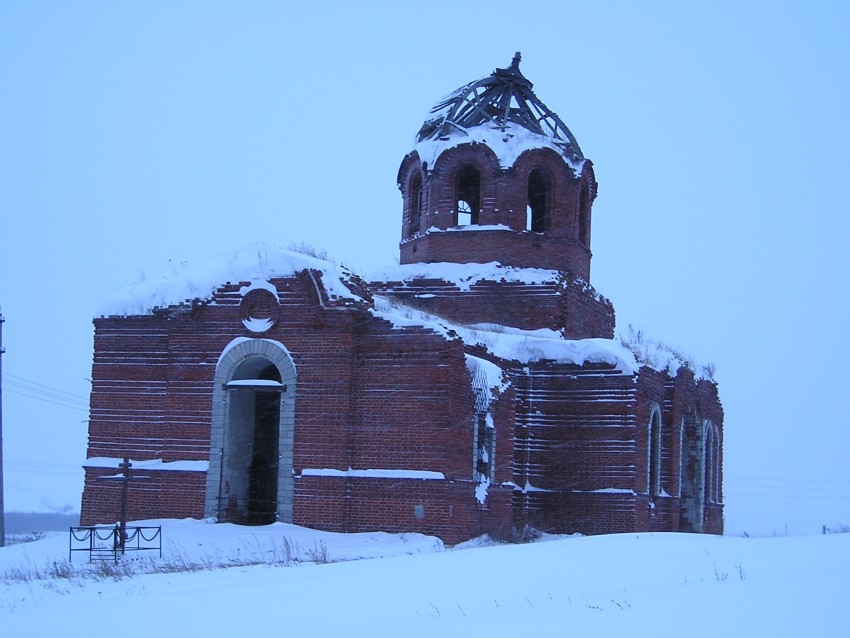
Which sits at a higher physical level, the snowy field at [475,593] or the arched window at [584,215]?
the arched window at [584,215]

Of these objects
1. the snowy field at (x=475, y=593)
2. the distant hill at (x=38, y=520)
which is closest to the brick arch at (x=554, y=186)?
the snowy field at (x=475, y=593)

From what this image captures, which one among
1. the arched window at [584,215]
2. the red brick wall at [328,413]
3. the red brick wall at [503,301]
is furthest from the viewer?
the arched window at [584,215]

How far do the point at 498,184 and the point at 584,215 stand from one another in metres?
2.85

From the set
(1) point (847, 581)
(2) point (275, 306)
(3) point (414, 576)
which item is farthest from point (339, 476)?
(1) point (847, 581)

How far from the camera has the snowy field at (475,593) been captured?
850cm

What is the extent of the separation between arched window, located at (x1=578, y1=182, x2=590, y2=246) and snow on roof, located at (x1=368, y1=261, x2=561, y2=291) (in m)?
1.97

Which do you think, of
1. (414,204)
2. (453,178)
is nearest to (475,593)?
(453,178)

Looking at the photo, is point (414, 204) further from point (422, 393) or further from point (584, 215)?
point (422, 393)

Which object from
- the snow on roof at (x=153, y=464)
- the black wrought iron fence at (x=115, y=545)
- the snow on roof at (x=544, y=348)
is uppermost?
the snow on roof at (x=544, y=348)

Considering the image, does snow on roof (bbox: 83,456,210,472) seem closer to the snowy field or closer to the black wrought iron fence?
the black wrought iron fence

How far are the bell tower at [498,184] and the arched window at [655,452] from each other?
166 inches

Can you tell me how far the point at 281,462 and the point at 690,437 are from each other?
1170 cm

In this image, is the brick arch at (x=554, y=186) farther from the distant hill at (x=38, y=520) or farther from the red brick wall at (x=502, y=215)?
the distant hill at (x=38, y=520)

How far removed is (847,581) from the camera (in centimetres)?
960
